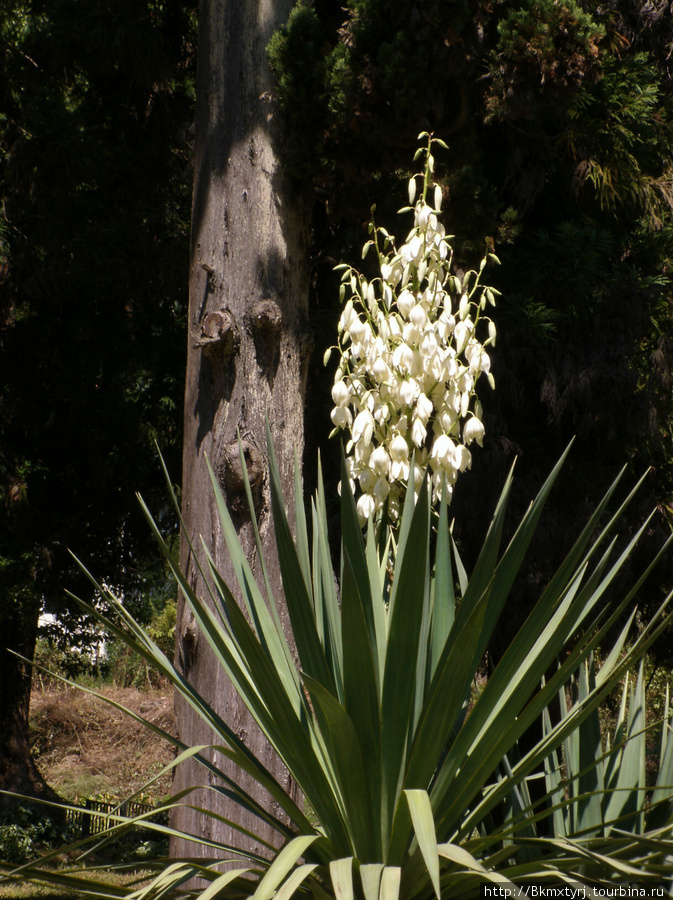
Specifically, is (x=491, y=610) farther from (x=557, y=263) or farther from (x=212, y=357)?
(x=557, y=263)

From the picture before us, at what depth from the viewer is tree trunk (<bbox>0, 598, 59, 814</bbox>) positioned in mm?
7172

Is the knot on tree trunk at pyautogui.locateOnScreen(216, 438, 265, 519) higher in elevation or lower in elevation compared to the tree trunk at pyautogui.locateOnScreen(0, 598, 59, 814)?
higher

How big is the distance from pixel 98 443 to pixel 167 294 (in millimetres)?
1248

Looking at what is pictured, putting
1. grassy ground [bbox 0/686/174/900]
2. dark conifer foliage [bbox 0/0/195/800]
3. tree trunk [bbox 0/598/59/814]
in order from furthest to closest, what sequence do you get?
1. grassy ground [bbox 0/686/174/900]
2. tree trunk [bbox 0/598/59/814]
3. dark conifer foliage [bbox 0/0/195/800]

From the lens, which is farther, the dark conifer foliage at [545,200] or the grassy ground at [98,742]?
the grassy ground at [98,742]

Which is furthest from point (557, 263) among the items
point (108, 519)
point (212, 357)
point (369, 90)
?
point (108, 519)

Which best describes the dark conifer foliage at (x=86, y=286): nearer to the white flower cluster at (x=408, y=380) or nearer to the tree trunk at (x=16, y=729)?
the tree trunk at (x=16, y=729)

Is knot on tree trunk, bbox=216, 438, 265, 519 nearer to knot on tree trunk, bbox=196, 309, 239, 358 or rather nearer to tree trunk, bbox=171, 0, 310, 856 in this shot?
tree trunk, bbox=171, 0, 310, 856

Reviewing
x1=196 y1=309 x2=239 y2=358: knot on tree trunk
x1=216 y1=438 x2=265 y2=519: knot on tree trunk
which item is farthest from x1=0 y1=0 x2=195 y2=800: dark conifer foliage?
x1=216 y1=438 x2=265 y2=519: knot on tree trunk

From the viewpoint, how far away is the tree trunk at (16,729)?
7172 mm

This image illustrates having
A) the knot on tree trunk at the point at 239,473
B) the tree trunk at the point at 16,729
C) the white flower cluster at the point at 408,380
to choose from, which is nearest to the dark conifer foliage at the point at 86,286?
the tree trunk at the point at 16,729

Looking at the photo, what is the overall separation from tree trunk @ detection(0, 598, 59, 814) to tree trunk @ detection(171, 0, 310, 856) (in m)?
4.84

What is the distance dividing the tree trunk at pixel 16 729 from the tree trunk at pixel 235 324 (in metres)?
4.84

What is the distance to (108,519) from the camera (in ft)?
21.5
